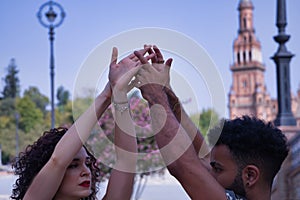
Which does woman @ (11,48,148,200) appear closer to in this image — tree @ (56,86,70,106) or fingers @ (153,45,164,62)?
fingers @ (153,45,164,62)

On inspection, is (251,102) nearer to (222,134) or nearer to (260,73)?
(260,73)

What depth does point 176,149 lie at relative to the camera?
2012 millimetres

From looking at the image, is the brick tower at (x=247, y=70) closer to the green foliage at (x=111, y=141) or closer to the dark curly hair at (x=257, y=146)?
the green foliage at (x=111, y=141)

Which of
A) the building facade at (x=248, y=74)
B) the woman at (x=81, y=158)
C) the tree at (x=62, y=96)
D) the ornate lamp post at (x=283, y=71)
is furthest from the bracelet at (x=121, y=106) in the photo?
the building facade at (x=248, y=74)

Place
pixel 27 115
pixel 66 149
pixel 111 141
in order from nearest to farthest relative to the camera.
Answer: pixel 66 149 → pixel 111 141 → pixel 27 115

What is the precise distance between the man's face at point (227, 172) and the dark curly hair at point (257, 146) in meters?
0.02

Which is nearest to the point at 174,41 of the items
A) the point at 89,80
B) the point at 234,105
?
the point at 89,80

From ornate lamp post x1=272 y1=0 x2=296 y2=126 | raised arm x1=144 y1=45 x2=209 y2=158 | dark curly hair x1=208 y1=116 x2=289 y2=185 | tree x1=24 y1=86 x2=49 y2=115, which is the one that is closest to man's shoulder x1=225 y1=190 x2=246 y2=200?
dark curly hair x1=208 y1=116 x2=289 y2=185

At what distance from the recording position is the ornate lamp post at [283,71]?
9.56m

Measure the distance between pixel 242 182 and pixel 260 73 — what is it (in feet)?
371

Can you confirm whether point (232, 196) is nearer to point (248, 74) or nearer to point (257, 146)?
point (257, 146)

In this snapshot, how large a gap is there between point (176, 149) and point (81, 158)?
16.0 inches

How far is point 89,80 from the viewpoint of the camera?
7.39 ft

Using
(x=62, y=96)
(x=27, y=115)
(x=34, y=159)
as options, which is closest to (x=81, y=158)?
(x=34, y=159)
